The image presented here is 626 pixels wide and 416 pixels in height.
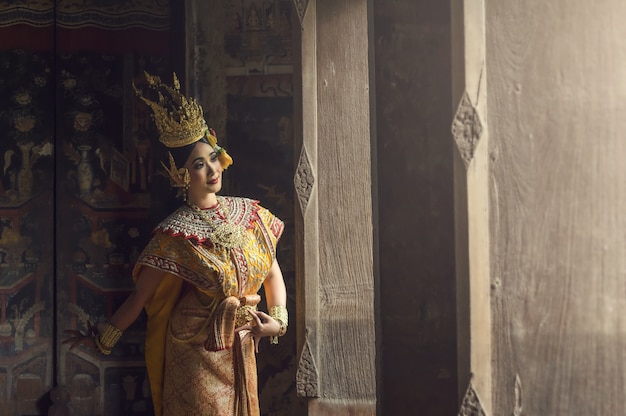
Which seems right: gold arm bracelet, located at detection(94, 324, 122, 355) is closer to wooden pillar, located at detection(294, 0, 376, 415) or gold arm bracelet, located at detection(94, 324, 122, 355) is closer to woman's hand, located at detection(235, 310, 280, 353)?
woman's hand, located at detection(235, 310, 280, 353)

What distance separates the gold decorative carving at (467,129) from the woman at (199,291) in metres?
0.89

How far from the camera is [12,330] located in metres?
3.79

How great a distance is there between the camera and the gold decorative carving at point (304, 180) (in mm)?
3023

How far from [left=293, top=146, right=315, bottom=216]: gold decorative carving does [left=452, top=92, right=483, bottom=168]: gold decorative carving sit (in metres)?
0.68

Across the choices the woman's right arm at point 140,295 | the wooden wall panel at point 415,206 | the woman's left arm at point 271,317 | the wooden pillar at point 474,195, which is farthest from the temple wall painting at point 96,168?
the wooden pillar at point 474,195

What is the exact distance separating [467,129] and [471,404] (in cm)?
82

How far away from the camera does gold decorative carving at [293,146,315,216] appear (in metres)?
3.02

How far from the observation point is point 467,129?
2.51m

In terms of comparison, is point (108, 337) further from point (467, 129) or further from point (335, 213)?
point (467, 129)

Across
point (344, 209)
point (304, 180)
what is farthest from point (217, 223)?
point (344, 209)

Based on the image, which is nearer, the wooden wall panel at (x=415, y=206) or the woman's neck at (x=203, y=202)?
the woman's neck at (x=203, y=202)

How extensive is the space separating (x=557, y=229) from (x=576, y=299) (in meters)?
0.21

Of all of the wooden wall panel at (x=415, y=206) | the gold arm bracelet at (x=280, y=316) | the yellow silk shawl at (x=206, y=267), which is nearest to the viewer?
the yellow silk shawl at (x=206, y=267)

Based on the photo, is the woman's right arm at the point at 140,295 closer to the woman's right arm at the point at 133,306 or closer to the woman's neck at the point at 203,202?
the woman's right arm at the point at 133,306
